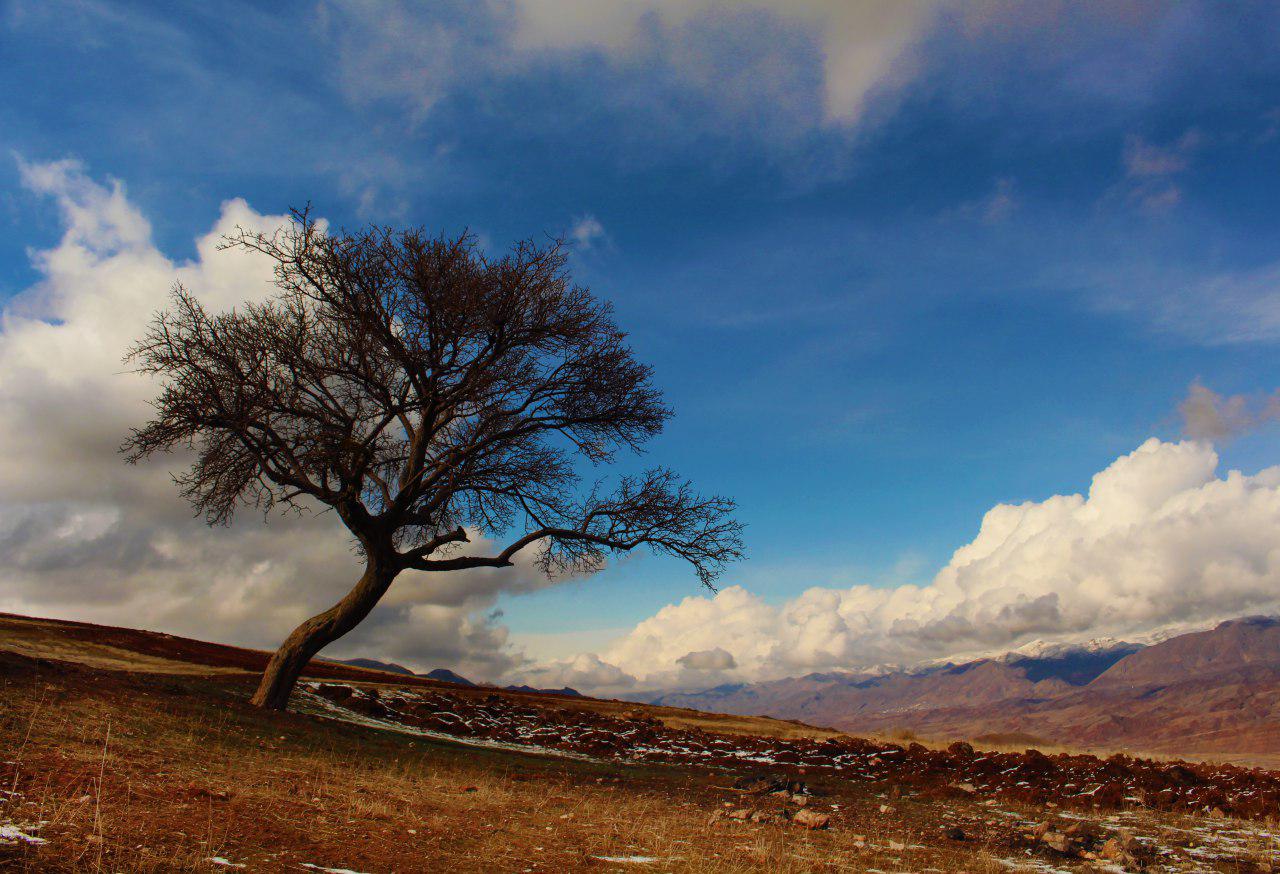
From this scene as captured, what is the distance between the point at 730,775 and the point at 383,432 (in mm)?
13272

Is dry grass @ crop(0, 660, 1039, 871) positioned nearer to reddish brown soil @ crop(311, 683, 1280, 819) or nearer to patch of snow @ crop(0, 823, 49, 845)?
patch of snow @ crop(0, 823, 49, 845)

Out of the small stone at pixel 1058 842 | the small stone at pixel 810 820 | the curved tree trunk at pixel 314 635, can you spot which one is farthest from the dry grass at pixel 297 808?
the curved tree trunk at pixel 314 635

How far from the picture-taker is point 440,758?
51.0 ft

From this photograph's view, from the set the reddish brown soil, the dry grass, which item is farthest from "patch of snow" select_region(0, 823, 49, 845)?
the reddish brown soil

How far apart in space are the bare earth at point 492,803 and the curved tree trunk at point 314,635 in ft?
3.54

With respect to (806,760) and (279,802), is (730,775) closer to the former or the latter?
(806,760)

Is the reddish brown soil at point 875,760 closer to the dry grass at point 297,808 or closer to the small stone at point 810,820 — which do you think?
the dry grass at point 297,808

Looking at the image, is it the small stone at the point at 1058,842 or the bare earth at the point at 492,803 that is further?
the small stone at the point at 1058,842

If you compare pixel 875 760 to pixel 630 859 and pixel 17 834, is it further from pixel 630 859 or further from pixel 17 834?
pixel 17 834

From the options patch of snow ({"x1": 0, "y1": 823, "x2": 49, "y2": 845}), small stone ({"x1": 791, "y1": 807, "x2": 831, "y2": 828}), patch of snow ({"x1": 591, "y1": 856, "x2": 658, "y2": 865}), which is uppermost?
patch of snow ({"x1": 0, "y1": 823, "x2": 49, "y2": 845})

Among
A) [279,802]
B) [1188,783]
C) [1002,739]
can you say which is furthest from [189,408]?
[1002,739]

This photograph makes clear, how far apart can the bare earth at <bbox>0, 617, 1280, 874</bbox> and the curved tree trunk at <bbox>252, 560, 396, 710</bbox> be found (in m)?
1.08

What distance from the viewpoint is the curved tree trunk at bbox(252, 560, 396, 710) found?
706 inches

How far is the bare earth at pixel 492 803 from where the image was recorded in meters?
7.10
